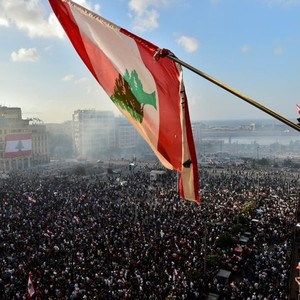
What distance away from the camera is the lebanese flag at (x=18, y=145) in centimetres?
6110

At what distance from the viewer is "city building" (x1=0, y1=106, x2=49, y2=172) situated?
204 feet

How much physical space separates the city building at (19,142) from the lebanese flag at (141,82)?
2343 inches

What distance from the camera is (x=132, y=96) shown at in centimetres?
538

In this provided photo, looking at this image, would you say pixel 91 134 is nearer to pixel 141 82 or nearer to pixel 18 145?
pixel 18 145

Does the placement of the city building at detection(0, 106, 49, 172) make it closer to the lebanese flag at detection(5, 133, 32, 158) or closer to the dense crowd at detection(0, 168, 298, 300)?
the lebanese flag at detection(5, 133, 32, 158)

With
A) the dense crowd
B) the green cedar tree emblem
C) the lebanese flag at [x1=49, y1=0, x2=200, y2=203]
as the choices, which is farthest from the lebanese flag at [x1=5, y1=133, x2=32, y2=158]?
the green cedar tree emblem

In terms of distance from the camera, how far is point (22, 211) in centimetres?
2517

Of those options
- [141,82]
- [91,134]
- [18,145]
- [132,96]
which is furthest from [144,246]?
[91,134]

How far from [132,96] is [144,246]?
1378 cm

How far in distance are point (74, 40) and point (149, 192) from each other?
28247 mm

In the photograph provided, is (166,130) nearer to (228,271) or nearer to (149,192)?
(228,271)

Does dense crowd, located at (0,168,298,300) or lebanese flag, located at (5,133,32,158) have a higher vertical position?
lebanese flag, located at (5,133,32,158)

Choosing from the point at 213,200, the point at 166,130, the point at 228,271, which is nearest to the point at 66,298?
the point at 228,271

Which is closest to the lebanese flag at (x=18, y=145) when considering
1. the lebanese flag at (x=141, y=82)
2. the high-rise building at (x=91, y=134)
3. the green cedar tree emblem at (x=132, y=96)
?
the high-rise building at (x=91, y=134)
